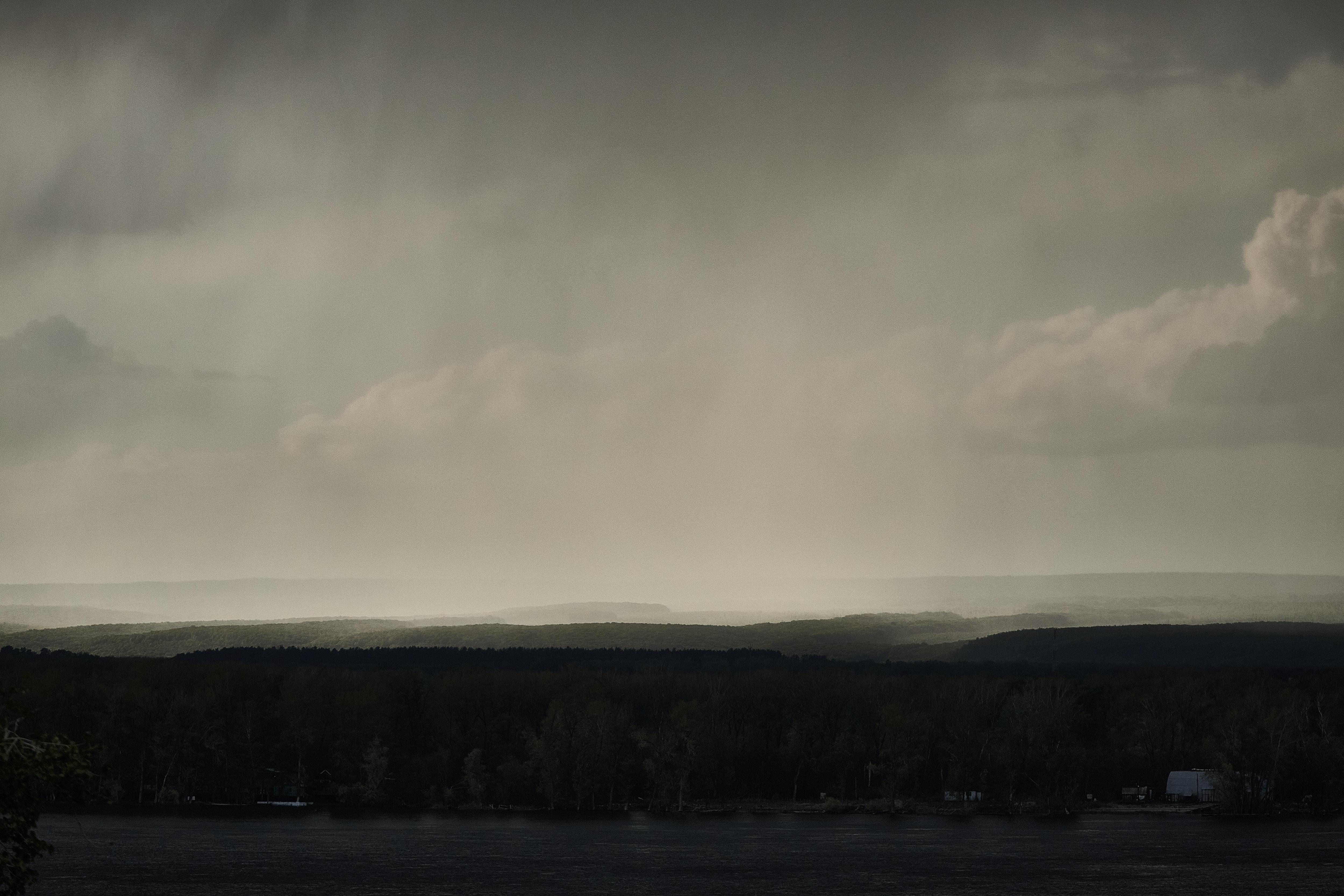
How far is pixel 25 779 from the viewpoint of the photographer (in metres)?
24.2

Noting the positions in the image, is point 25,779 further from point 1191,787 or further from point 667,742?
point 1191,787

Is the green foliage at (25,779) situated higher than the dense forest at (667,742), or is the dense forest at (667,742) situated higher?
the green foliage at (25,779)

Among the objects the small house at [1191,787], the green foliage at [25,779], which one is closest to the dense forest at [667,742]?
the small house at [1191,787]

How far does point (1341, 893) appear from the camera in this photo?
89750 mm

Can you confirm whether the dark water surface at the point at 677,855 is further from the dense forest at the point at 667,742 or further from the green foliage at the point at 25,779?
the green foliage at the point at 25,779

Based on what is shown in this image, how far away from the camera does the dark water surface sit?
309 feet

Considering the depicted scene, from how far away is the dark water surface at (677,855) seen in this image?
309 ft

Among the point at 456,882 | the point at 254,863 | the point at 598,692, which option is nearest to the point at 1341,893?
the point at 456,882

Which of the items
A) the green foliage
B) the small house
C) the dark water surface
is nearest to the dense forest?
the small house

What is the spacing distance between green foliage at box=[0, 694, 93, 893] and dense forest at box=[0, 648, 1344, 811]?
145 meters

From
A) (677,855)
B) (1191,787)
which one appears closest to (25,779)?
(677,855)

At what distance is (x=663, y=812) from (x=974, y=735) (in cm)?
3919

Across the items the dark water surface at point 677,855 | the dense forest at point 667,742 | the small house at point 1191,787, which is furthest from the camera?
the small house at point 1191,787

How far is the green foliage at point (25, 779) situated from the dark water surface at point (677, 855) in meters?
67.0
